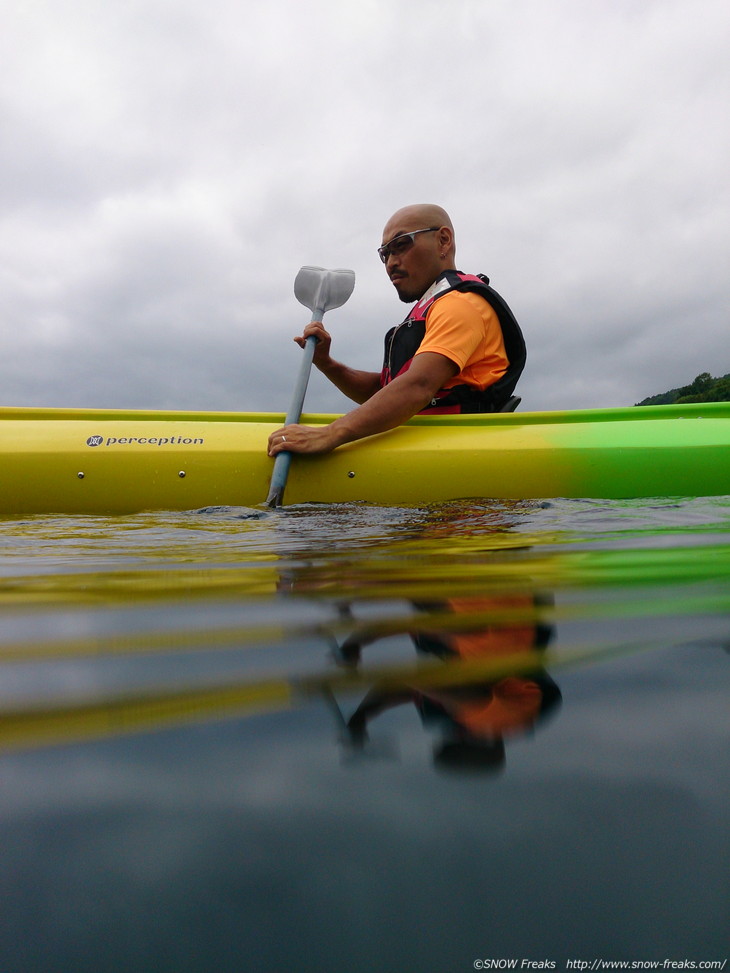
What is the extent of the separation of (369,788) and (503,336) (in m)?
3.19

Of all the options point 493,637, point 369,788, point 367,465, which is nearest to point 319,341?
point 367,465

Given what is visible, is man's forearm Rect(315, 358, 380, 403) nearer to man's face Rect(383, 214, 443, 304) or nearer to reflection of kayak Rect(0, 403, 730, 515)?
man's face Rect(383, 214, 443, 304)

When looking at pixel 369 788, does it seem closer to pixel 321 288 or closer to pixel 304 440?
pixel 304 440

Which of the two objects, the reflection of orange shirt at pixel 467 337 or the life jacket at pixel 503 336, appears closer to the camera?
the reflection of orange shirt at pixel 467 337

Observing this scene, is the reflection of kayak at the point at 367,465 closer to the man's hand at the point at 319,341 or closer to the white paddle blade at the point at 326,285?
the man's hand at the point at 319,341

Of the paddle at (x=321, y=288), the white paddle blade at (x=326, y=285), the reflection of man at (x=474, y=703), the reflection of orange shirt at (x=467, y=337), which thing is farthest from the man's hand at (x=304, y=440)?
the reflection of man at (x=474, y=703)

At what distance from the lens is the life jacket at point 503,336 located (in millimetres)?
3217

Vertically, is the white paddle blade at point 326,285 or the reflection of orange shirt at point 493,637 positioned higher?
the white paddle blade at point 326,285

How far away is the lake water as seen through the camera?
25 centimetres

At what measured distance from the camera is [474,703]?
1.36 ft

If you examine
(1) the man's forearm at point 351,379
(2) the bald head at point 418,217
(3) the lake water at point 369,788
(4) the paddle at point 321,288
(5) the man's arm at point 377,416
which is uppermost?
(2) the bald head at point 418,217

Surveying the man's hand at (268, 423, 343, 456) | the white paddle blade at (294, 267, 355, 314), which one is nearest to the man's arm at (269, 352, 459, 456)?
the man's hand at (268, 423, 343, 456)

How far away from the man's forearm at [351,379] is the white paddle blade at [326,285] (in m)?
0.35

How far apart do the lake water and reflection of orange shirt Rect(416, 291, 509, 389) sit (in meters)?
2.42
